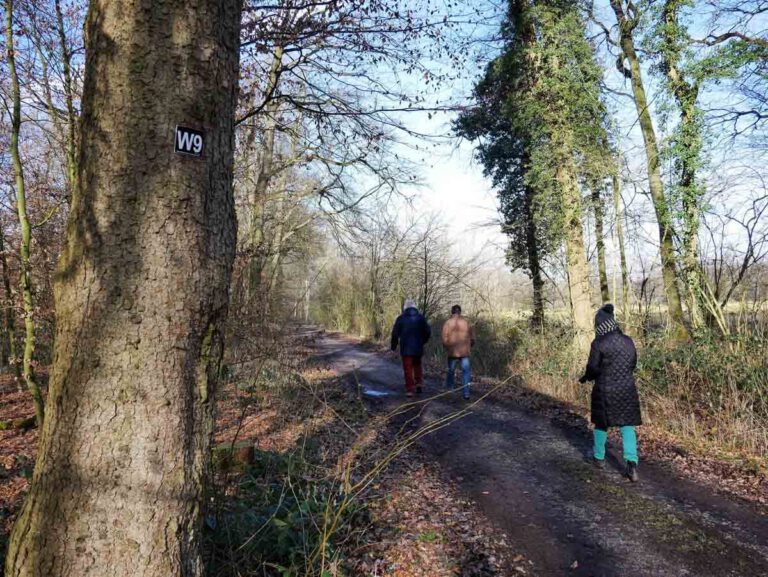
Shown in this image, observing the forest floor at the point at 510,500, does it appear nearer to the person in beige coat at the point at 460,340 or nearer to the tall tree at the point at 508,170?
the person in beige coat at the point at 460,340

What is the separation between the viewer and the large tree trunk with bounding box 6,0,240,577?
2020 millimetres

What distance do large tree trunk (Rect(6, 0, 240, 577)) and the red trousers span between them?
8277 millimetres

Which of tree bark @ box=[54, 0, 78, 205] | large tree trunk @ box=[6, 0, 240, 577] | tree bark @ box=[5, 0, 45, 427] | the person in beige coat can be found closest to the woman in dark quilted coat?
the person in beige coat

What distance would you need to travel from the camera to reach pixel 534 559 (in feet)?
12.3

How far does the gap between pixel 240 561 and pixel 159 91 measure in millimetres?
2595

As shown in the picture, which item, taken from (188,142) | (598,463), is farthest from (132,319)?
(598,463)

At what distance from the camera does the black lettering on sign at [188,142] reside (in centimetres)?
215

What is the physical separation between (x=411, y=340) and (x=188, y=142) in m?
8.41

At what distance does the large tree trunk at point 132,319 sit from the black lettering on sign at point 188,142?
3 cm

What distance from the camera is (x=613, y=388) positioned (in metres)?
5.56

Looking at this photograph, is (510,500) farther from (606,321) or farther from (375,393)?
(375,393)

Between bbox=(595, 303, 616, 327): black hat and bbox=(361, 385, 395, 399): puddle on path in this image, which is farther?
bbox=(361, 385, 395, 399): puddle on path

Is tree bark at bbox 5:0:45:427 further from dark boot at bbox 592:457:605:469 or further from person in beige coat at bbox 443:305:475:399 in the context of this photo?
person in beige coat at bbox 443:305:475:399

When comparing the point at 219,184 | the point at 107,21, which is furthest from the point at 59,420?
the point at 107,21
